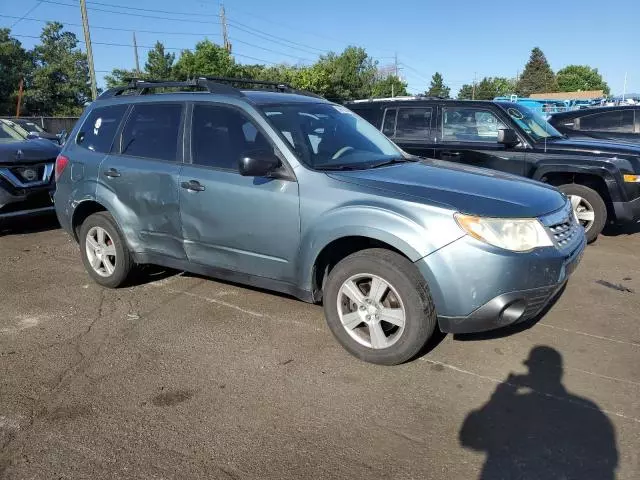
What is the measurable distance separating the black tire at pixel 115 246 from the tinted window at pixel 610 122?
8.74 meters

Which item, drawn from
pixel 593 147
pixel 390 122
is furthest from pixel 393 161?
pixel 593 147

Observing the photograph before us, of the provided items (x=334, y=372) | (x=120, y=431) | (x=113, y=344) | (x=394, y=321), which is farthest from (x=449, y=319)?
(x=113, y=344)

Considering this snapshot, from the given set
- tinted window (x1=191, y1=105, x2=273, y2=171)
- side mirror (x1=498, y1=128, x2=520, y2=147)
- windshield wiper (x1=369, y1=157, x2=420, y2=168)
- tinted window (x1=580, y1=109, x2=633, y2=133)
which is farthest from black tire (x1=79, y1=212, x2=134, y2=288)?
tinted window (x1=580, y1=109, x2=633, y2=133)

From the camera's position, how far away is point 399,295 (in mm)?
3467

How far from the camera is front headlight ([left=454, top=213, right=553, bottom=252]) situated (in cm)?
329

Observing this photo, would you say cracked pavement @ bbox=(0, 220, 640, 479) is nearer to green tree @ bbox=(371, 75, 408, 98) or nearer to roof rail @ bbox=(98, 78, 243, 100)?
roof rail @ bbox=(98, 78, 243, 100)

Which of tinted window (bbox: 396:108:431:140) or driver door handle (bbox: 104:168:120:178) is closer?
driver door handle (bbox: 104:168:120:178)

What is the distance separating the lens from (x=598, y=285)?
17.4ft

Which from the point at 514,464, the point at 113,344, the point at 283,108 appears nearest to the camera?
the point at 514,464

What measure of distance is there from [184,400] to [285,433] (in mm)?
722

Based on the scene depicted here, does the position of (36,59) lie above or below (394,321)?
above

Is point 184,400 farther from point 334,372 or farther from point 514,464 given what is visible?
point 514,464

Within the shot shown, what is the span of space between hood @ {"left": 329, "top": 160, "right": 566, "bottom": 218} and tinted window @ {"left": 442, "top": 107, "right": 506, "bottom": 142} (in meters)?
3.31

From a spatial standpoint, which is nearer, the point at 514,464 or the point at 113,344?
the point at 514,464
